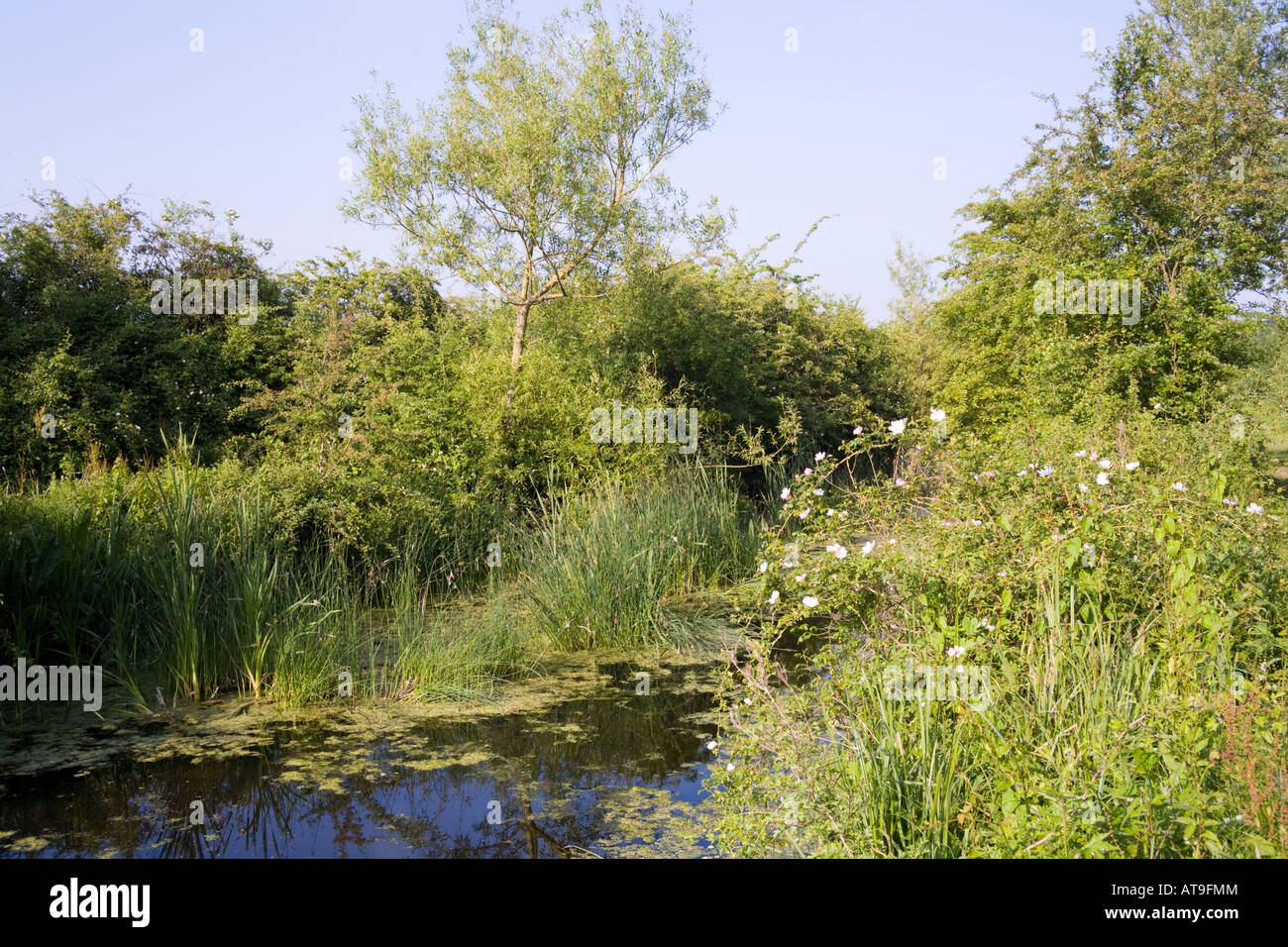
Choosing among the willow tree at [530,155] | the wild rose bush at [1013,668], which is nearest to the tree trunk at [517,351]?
the willow tree at [530,155]

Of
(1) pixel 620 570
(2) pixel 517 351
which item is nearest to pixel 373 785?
(1) pixel 620 570

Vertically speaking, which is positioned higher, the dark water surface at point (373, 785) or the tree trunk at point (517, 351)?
the tree trunk at point (517, 351)

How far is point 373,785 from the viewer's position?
15.1 feet

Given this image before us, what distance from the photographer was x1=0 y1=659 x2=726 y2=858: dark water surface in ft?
13.2

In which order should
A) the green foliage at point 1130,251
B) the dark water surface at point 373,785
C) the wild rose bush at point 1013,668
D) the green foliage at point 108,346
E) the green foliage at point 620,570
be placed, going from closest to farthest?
1. the wild rose bush at point 1013,668
2. the dark water surface at point 373,785
3. the green foliage at point 620,570
4. the green foliage at point 108,346
5. the green foliage at point 1130,251

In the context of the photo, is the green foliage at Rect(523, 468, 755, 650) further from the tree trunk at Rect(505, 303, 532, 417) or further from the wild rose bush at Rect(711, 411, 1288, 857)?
the wild rose bush at Rect(711, 411, 1288, 857)

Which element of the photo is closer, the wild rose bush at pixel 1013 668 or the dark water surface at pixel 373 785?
the wild rose bush at pixel 1013 668

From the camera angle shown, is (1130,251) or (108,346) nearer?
(108,346)

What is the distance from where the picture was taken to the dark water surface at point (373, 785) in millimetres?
4012

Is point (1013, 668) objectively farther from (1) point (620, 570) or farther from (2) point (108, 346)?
(2) point (108, 346)

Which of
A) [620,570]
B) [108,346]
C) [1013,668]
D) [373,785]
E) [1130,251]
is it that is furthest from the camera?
[1130,251]

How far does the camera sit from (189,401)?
11625mm

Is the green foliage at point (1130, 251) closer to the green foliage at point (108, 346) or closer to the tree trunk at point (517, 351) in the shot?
the tree trunk at point (517, 351)

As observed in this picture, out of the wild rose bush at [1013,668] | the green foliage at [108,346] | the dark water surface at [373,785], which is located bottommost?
the dark water surface at [373,785]
